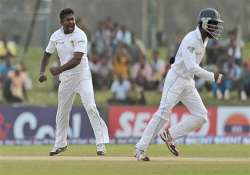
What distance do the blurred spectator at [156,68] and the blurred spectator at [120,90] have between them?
135cm

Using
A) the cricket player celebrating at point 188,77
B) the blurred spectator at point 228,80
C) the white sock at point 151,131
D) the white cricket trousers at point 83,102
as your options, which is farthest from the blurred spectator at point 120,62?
the white sock at point 151,131

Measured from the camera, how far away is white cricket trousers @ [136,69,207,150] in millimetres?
13102

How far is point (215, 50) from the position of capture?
84.9ft

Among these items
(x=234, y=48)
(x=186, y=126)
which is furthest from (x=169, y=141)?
(x=234, y=48)

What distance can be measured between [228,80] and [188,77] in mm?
11697

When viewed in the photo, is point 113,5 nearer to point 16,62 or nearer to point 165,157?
point 16,62

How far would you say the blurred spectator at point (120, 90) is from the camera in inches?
952

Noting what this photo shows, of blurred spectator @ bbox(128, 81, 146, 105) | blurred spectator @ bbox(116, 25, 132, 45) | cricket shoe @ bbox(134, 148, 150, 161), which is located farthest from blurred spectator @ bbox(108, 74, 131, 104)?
cricket shoe @ bbox(134, 148, 150, 161)

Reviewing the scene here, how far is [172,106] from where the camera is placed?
13312 mm

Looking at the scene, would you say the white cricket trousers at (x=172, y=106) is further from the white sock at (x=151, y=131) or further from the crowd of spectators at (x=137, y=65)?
the crowd of spectators at (x=137, y=65)

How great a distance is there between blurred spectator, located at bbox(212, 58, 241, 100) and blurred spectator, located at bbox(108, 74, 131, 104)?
2.39 m

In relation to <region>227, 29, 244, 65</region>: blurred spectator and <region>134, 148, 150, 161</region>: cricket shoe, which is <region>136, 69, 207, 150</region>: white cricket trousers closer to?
<region>134, 148, 150, 161</region>: cricket shoe
